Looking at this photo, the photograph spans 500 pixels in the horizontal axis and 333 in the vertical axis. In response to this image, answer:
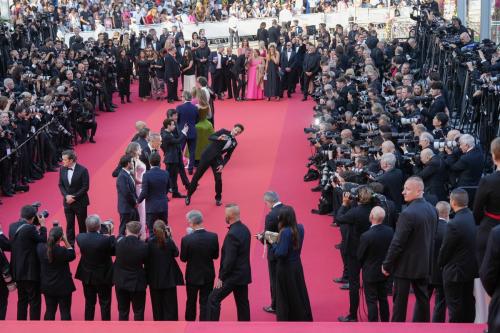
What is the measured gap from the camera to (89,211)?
13805mm

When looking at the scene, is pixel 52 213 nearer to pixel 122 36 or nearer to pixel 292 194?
pixel 292 194

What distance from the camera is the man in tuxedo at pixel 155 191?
38.0ft

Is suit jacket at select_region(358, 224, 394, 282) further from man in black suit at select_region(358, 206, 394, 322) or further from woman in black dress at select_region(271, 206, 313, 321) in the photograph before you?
woman in black dress at select_region(271, 206, 313, 321)

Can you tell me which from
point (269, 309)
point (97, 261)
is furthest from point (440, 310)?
point (97, 261)

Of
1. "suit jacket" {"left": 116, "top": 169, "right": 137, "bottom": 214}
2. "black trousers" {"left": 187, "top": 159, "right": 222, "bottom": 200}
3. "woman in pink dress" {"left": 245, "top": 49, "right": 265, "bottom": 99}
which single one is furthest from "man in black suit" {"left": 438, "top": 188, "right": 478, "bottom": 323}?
"woman in pink dress" {"left": 245, "top": 49, "right": 265, "bottom": 99}

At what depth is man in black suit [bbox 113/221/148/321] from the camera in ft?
29.4

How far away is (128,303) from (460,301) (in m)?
3.40

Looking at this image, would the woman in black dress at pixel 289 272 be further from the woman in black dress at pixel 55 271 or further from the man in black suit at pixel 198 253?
the woman in black dress at pixel 55 271

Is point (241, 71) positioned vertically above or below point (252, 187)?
above

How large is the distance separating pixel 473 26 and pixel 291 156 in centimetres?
858

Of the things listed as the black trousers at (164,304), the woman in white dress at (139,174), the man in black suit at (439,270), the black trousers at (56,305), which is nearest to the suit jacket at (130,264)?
the black trousers at (164,304)

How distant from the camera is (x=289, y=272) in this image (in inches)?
348

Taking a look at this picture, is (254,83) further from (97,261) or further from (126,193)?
(97,261)

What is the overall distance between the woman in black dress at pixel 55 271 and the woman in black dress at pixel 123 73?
43.5 feet
